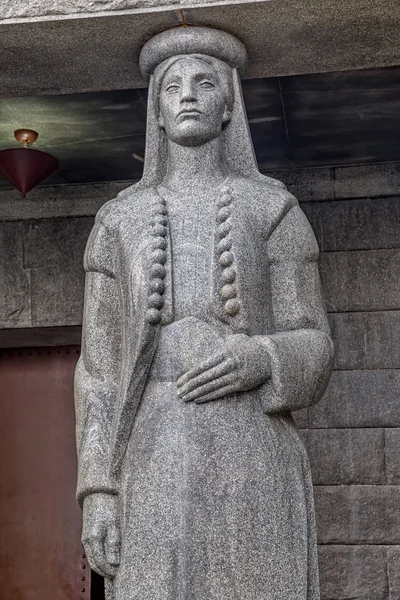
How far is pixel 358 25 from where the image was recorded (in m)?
4.63

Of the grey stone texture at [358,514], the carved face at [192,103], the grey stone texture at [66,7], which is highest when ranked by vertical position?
the grey stone texture at [66,7]

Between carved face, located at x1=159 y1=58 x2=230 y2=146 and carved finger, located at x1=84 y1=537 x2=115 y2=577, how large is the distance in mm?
1663

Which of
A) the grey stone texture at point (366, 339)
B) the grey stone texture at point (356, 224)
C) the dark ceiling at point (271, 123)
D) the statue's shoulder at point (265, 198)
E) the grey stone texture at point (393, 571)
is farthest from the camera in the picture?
the grey stone texture at point (356, 224)

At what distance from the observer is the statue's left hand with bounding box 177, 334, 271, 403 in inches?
161

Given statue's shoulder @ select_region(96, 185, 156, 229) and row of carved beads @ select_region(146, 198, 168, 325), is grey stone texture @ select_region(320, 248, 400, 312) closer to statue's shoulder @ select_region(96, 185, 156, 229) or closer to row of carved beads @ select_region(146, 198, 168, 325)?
statue's shoulder @ select_region(96, 185, 156, 229)

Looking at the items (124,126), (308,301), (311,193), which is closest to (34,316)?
(124,126)

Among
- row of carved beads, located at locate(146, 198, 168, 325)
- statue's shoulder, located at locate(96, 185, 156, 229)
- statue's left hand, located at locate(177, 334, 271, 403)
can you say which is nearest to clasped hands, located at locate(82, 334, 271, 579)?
statue's left hand, located at locate(177, 334, 271, 403)

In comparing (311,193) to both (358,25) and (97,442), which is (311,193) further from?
(97,442)

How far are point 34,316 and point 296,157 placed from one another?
6.53 feet

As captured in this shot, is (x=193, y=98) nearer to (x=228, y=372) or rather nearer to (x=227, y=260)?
(x=227, y=260)

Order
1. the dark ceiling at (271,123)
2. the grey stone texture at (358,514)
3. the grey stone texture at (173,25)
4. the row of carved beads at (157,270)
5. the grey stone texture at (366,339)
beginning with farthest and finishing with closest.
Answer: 1. the grey stone texture at (366,339)
2. the grey stone texture at (358,514)
3. the dark ceiling at (271,123)
4. the grey stone texture at (173,25)
5. the row of carved beads at (157,270)

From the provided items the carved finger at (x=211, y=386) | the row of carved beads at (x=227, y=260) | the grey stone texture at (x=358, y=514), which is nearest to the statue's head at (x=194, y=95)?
the row of carved beads at (x=227, y=260)

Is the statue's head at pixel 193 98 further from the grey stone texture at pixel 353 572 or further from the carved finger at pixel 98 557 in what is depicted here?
the grey stone texture at pixel 353 572

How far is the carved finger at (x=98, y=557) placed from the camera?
414 cm
